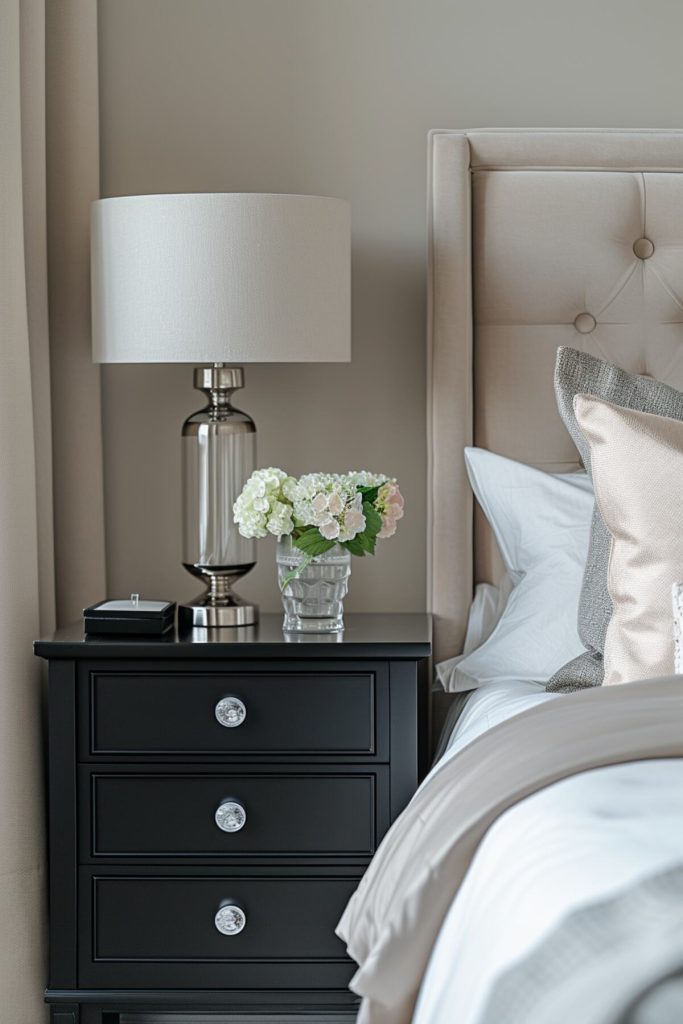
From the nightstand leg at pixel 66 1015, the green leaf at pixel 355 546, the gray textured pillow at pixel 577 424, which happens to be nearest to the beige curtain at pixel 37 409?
the nightstand leg at pixel 66 1015

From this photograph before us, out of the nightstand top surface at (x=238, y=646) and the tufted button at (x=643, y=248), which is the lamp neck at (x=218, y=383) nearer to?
the nightstand top surface at (x=238, y=646)

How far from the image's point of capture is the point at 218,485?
2.02 meters

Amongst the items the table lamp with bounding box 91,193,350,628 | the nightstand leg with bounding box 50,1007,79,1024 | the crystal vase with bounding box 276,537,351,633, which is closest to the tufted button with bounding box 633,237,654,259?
the table lamp with bounding box 91,193,350,628

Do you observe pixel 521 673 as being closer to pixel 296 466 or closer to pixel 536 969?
pixel 296 466

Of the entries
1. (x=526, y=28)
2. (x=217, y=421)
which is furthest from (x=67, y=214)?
(x=526, y=28)

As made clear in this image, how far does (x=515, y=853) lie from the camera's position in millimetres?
1047

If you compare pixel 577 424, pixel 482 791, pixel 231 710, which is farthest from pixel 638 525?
pixel 231 710

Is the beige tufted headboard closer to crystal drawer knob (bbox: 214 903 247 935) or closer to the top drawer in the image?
the top drawer

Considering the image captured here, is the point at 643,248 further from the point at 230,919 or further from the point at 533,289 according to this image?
the point at 230,919

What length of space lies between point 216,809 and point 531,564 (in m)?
0.66

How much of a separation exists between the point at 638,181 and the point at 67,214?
41.2 inches

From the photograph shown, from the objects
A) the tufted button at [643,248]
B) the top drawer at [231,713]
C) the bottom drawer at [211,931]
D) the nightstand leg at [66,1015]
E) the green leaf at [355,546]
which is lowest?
the nightstand leg at [66,1015]

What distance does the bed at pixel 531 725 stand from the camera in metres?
0.88

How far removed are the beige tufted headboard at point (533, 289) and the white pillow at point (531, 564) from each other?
0.08 meters
